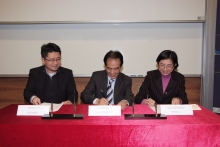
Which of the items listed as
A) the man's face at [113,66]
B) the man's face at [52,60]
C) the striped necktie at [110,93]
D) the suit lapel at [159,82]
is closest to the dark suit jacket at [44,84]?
the man's face at [52,60]

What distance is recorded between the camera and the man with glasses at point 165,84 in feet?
6.81

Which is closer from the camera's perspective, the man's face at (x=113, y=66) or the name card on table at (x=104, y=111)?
the name card on table at (x=104, y=111)

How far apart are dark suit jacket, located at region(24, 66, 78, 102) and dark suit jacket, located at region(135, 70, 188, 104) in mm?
813

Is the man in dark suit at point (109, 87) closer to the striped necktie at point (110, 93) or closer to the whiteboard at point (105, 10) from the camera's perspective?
the striped necktie at point (110, 93)

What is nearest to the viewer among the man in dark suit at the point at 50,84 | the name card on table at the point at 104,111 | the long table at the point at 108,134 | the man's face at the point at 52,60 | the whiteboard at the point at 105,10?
the long table at the point at 108,134

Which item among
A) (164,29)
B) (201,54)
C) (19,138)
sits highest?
(164,29)

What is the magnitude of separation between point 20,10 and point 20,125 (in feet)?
7.33

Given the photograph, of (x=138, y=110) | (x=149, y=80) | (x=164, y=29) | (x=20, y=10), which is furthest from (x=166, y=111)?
(x=20, y=10)

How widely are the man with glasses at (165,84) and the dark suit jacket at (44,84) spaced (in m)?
0.81

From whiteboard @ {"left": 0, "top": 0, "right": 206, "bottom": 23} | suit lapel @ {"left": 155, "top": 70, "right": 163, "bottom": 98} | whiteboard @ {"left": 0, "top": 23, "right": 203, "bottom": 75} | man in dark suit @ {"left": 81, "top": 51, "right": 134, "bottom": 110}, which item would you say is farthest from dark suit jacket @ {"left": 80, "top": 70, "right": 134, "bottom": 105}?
whiteboard @ {"left": 0, "top": 0, "right": 206, "bottom": 23}

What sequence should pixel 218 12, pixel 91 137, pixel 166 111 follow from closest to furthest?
pixel 91 137 → pixel 166 111 → pixel 218 12

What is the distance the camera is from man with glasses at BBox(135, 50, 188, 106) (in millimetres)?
2076

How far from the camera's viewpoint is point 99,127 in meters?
1.18

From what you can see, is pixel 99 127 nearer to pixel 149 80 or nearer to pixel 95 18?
pixel 149 80
